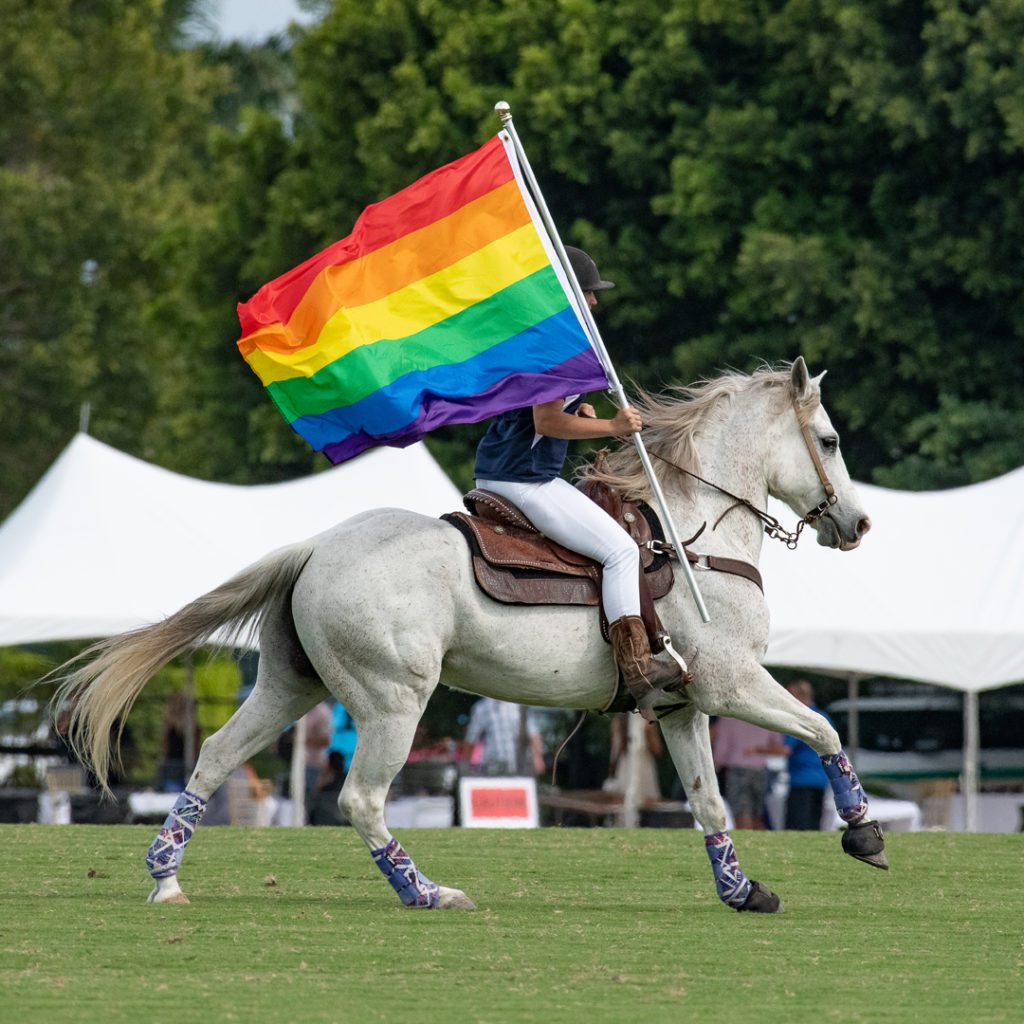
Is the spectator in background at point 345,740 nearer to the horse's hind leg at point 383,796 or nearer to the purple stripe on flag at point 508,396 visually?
A: the purple stripe on flag at point 508,396

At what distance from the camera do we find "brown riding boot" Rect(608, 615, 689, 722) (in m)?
7.98

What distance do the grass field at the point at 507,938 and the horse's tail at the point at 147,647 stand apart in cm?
72

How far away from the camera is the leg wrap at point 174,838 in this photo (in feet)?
26.3

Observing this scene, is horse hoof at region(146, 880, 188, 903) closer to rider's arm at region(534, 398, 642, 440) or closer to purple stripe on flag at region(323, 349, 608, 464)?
purple stripe on flag at region(323, 349, 608, 464)

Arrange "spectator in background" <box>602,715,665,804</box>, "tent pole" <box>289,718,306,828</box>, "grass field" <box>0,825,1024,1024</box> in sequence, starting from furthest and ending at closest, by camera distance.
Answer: "spectator in background" <box>602,715,665,804</box> < "tent pole" <box>289,718,306,828</box> < "grass field" <box>0,825,1024,1024</box>

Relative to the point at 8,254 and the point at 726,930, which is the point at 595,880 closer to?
the point at 726,930

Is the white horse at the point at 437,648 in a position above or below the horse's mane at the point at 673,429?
below

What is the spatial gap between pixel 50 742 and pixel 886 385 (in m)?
10.9

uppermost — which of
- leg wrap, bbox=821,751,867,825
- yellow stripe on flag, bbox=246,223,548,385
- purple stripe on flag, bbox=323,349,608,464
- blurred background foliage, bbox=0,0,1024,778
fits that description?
blurred background foliage, bbox=0,0,1024,778

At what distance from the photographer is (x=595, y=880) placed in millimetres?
9500

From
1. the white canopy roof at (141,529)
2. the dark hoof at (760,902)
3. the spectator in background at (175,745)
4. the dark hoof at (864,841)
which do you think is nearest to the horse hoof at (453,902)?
the dark hoof at (760,902)

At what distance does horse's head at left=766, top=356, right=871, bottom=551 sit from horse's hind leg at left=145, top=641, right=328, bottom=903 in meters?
2.30

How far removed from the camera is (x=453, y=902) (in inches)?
317

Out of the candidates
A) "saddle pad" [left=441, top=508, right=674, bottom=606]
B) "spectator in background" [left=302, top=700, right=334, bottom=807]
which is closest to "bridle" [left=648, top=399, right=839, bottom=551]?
"saddle pad" [left=441, top=508, right=674, bottom=606]
